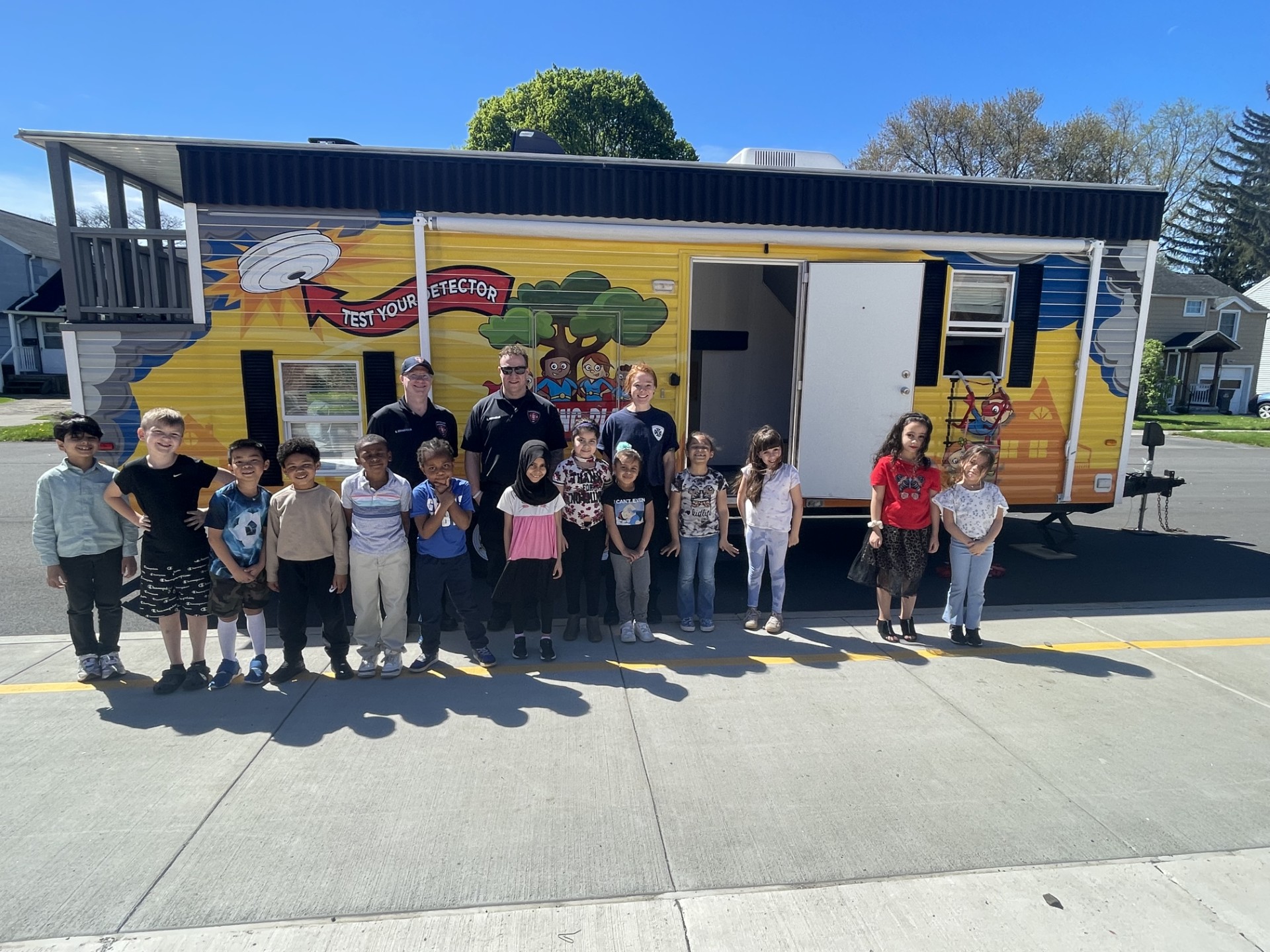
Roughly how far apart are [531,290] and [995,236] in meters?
3.98

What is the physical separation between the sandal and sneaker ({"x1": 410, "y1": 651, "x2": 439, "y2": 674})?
318cm

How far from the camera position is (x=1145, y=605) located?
5945 mm

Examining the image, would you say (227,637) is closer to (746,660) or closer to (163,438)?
(163,438)

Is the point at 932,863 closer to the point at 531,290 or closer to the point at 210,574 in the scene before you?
the point at 210,574

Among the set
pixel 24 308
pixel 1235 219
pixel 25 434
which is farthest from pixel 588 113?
pixel 1235 219

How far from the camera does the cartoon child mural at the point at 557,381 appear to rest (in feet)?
19.3

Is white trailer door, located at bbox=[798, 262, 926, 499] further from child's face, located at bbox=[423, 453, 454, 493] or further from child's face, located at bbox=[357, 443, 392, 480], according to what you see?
child's face, located at bbox=[357, 443, 392, 480]

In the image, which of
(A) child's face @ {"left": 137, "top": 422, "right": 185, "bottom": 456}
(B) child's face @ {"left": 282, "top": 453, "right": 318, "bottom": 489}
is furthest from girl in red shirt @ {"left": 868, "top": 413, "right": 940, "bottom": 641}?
(A) child's face @ {"left": 137, "top": 422, "right": 185, "bottom": 456}

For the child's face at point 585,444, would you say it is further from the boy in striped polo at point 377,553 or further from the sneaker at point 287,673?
the sneaker at point 287,673

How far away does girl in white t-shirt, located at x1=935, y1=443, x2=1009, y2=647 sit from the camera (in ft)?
15.8

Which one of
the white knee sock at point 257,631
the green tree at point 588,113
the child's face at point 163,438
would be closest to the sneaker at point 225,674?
the white knee sock at point 257,631

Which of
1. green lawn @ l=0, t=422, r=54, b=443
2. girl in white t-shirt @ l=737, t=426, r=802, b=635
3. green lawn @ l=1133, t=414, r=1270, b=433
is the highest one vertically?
girl in white t-shirt @ l=737, t=426, r=802, b=635

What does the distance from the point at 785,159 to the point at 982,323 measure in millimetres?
2307

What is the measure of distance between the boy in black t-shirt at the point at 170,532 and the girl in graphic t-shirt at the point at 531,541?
1734mm
